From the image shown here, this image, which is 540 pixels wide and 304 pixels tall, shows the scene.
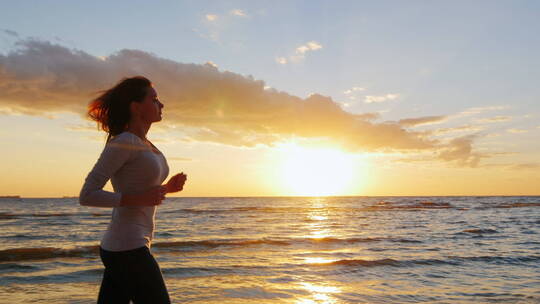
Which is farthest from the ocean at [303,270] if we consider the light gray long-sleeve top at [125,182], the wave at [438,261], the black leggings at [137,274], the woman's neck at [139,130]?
the woman's neck at [139,130]

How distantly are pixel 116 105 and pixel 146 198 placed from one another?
2.18ft

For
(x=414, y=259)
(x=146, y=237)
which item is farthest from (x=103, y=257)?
(x=414, y=259)

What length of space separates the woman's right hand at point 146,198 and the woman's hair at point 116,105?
0.45 m

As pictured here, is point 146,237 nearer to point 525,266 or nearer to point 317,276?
point 317,276

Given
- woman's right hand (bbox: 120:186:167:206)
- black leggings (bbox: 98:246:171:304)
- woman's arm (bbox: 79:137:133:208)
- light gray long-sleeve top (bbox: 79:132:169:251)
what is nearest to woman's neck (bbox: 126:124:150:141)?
light gray long-sleeve top (bbox: 79:132:169:251)

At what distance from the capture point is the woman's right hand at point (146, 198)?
258 centimetres

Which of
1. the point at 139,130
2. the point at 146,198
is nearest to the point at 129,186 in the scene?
the point at 146,198

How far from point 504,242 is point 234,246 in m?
11.0

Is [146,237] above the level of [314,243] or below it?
above

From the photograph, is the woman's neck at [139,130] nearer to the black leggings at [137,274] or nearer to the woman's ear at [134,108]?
the woman's ear at [134,108]

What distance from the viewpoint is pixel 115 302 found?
9.68ft

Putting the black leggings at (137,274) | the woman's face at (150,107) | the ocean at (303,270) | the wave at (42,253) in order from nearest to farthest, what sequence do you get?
the black leggings at (137,274)
the woman's face at (150,107)
the ocean at (303,270)
the wave at (42,253)

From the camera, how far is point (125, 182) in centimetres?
266

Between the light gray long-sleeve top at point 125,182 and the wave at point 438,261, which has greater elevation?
the light gray long-sleeve top at point 125,182
